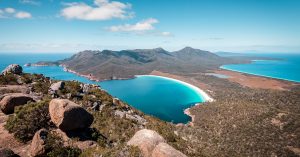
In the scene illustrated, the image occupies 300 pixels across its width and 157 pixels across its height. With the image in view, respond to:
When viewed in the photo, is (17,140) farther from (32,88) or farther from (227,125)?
(227,125)

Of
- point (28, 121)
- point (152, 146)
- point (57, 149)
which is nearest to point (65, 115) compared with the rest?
point (57, 149)

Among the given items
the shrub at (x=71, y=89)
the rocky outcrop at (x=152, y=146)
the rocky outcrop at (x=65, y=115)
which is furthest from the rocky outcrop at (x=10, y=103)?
the rocky outcrop at (x=152, y=146)

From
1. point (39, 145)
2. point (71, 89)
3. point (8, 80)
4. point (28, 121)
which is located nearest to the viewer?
point (39, 145)

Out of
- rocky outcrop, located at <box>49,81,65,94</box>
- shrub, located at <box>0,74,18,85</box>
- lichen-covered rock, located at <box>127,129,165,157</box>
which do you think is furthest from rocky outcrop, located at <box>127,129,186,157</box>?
shrub, located at <box>0,74,18,85</box>

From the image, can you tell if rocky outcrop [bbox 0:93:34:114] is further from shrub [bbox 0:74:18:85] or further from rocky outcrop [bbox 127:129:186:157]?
shrub [bbox 0:74:18:85]

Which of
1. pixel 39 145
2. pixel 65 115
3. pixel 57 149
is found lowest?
pixel 57 149

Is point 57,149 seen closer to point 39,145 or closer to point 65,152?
point 65,152

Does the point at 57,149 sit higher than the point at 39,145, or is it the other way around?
the point at 39,145

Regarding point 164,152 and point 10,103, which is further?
point 10,103
